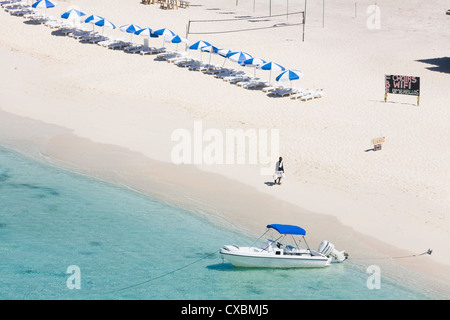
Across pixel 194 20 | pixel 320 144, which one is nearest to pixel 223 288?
pixel 320 144

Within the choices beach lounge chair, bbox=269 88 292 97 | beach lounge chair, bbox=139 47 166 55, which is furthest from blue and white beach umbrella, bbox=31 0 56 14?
beach lounge chair, bbox=269 88 292 97

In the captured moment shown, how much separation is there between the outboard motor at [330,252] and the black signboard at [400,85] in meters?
17.1

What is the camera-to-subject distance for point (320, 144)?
32438 mm

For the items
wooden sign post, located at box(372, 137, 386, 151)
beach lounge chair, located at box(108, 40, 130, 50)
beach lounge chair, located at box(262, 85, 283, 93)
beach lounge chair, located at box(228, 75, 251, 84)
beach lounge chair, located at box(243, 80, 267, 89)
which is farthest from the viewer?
beach lounge chair, located at box(108, 40, 130, 50)

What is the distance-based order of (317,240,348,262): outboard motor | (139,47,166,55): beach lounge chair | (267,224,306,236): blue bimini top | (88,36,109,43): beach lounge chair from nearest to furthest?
(267,224,306,236): blue bimini top, (317,240,348,262): outboard motor, (139,47,166,55): beach lounge chair, (88,36,109,43): beach lounge chair

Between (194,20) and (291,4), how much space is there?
482 inches

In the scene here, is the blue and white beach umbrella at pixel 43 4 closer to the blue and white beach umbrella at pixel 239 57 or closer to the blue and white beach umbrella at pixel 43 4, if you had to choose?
the blue and white beach umbrella at pixel 43 4

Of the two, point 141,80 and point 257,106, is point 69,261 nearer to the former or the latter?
point 257,106

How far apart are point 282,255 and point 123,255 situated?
5249mm

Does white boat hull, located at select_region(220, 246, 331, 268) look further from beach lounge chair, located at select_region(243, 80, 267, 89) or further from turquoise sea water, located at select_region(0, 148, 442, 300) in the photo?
A: beach lounge chair, located at select_region(243, 80, 267, 89)

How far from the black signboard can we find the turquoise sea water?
16285mm

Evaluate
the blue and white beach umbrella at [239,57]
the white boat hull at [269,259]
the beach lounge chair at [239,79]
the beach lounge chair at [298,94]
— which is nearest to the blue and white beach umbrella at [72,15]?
→ the blue and white beach umbrella at [239,57]

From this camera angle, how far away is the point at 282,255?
73.9 feet

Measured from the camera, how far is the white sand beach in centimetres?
2628
